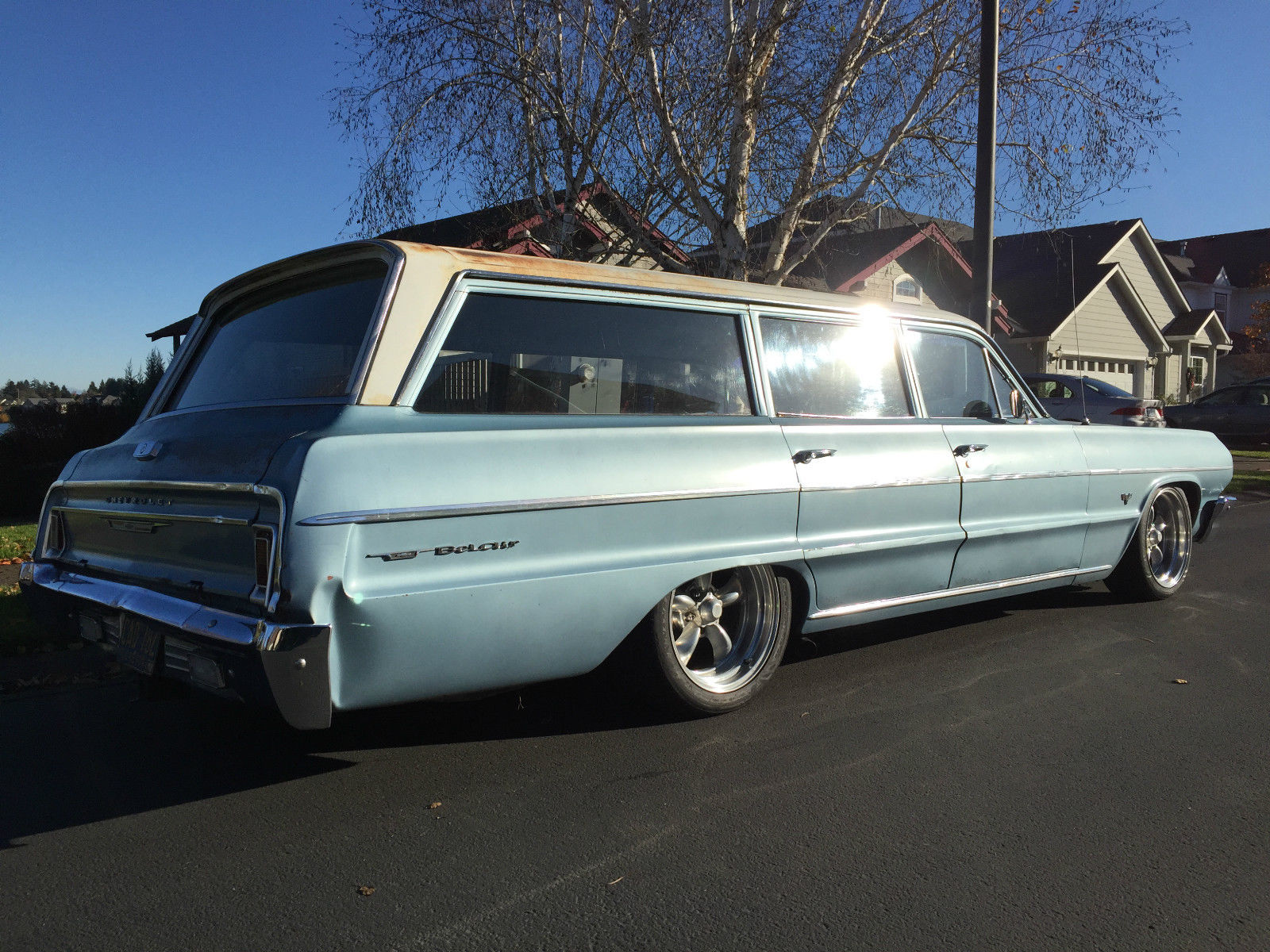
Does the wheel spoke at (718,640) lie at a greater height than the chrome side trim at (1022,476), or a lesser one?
lesser

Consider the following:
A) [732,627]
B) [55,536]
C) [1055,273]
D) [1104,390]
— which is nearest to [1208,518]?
[732,627]

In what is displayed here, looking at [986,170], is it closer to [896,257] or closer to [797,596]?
[797,596]

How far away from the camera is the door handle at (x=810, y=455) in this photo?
171 inches

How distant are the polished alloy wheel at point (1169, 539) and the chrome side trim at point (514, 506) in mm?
3672

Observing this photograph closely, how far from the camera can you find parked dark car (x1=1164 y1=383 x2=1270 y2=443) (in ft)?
83.4

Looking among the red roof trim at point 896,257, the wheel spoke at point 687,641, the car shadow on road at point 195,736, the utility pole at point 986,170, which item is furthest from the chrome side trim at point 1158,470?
the red roof trim at point 896,257

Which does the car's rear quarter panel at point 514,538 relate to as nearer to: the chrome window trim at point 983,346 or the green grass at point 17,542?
the chrome window trim at point 983,346

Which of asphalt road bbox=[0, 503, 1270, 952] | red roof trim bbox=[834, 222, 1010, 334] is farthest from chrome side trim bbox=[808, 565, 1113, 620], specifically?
red roof trim bbox=[834, 222, 1010, 334]

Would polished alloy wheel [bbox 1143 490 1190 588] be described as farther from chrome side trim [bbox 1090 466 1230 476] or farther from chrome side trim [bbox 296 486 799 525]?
chrome side trim [bbox 296 486 799 525]

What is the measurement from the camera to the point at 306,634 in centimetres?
296

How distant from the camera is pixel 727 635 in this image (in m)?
4.34

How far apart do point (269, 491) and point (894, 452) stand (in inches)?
107

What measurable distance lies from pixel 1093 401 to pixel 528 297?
16562 mm

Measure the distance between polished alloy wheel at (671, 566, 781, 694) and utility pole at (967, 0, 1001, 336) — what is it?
6.74 m
